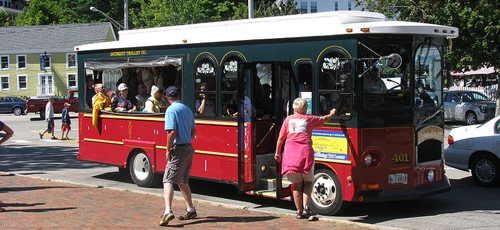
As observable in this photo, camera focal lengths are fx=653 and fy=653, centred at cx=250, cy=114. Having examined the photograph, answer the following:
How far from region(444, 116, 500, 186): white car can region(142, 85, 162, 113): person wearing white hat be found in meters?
5.47

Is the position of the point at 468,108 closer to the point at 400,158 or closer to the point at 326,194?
the point at 400,158

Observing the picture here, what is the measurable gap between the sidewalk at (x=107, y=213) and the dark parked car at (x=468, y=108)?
19.7 m

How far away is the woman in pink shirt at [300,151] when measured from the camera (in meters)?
8.27

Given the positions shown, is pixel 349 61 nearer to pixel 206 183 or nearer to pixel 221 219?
pixel 221 219

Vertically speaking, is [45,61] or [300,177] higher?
[45,61]

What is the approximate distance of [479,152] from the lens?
38.7 ft

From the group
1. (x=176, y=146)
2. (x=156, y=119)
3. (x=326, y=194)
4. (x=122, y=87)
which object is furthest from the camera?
(x=122, y=87)

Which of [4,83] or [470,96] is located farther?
[4,83]

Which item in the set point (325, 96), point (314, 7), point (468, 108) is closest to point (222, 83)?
point (325, 96)

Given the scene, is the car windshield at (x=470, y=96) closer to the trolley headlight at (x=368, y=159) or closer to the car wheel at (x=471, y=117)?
the car wheel at (x=471, y=117)

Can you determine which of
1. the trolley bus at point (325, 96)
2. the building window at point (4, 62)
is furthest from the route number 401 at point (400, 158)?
the building window at point (4, 62)

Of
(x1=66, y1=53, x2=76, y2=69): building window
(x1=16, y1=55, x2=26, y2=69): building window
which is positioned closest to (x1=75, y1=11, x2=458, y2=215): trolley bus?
(x1=66, y1=53, x2=76, y2=69): building window

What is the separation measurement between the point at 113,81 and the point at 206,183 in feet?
8.86

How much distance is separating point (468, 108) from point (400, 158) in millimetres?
19730
